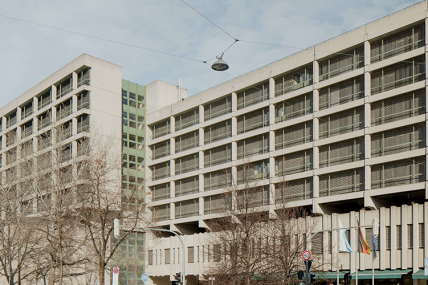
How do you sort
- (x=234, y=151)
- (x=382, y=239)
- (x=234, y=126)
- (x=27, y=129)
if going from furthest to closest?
(x=27, y=129)
(x=234, y=126)
(x=234, y=151)
(x=382, y=239)

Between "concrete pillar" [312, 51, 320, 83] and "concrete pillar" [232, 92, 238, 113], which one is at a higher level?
"concrete pillar" [312, 51, 320, 83]

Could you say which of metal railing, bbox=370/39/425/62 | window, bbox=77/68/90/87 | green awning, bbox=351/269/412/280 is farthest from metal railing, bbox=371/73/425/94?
window, bbox=77/68/90/87

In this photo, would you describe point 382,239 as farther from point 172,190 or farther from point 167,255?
point 167,255

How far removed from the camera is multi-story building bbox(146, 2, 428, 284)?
4266 cm

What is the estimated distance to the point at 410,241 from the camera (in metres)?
41.7

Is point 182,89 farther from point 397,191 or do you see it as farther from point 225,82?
point 397,191

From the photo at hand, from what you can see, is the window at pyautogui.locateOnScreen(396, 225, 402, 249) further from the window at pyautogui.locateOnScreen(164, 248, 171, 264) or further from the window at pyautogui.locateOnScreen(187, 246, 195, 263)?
the window at pyautogui.locateOnScreen(164, 248, 171, 264)

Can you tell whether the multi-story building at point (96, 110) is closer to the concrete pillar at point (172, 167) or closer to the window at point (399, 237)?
the concrete pillar at point (172, 167)

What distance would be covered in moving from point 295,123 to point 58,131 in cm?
2200

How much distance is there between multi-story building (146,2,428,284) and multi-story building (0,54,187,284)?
6.52 m

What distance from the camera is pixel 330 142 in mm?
47906

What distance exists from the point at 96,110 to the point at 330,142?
93.2 feet

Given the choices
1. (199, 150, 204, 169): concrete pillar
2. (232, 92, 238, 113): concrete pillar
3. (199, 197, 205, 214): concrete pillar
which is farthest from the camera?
(199, 150, 204, 169): concrete pillar

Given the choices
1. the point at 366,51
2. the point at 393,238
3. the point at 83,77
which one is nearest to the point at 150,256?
the point at 83,77
